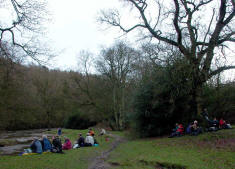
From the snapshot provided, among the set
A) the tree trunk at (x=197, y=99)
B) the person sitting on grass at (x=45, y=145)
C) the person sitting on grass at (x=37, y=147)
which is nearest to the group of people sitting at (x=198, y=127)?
the tree trunk at (x=197, y=99)

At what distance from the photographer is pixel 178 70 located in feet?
54.7

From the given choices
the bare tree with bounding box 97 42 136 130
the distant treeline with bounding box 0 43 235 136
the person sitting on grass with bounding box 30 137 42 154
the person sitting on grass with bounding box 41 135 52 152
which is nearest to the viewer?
the person sitting on grass with bounding box 30 137 42 154

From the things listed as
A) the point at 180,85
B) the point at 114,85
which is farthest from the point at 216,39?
the point at 114,85

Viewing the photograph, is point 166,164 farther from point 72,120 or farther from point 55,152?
point 72,120

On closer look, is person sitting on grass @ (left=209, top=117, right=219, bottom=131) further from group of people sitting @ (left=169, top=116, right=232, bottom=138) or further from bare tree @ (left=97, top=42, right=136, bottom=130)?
bare tree @ (left=97, top=42, right=136, bottom=130)

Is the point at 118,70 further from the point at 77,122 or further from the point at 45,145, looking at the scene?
the point at 45,145

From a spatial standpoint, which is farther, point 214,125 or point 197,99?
point 197,99

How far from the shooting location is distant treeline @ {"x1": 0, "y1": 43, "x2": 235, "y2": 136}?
1794 centimetres

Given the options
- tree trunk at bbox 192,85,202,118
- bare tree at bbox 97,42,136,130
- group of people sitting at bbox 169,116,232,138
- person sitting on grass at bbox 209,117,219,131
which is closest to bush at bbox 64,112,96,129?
bare tree at bbox 97,42,136,130

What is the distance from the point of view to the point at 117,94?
1436 inches

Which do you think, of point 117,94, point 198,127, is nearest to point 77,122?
point 117,94

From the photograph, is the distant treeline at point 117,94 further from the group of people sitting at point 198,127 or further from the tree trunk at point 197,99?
the group of people sitting at point 198,127

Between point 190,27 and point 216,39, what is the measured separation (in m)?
2.53

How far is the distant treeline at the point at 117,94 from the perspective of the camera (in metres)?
17.9
